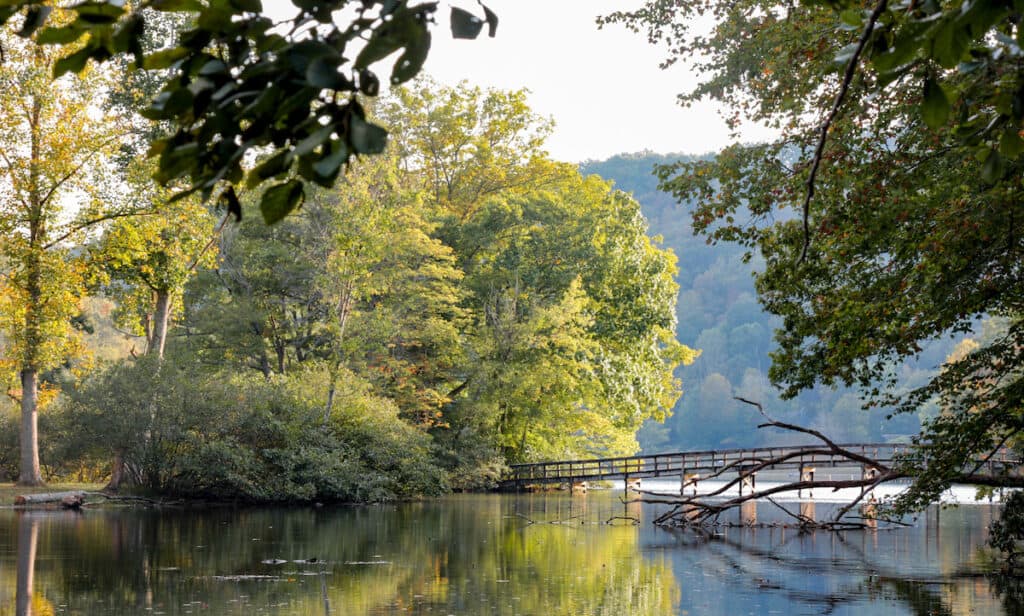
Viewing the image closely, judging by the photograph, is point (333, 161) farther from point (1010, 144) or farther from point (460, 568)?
point (460, 568)

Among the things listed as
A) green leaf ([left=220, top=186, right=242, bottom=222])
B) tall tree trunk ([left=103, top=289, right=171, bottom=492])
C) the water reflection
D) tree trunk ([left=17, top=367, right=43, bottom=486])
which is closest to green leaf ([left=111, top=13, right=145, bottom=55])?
green leaf ([left=220, top=186, right=242, bottom=222])

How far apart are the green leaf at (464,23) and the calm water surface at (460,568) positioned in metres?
9.35

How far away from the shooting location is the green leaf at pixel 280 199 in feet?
7.31

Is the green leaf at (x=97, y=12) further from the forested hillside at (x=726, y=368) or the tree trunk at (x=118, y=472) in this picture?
the forested hillside at (x=726, y=368)

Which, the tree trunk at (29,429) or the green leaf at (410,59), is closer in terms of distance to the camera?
the green leaf at (410,59)

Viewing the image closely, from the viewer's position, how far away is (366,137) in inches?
80.7

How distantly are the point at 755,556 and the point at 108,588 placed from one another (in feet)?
34.2

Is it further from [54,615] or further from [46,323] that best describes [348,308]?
[54,615]

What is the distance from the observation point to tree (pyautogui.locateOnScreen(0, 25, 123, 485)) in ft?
92.7

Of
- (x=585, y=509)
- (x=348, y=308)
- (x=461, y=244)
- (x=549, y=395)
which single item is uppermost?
(x=461, y=244)

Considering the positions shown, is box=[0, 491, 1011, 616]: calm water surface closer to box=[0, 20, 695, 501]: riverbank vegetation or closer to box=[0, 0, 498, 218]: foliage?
box=[0, 20, 695, 501]: riverbank vegetation

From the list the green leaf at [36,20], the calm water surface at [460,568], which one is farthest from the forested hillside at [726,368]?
the green leaf at [36,20]

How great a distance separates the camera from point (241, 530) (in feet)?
68.0

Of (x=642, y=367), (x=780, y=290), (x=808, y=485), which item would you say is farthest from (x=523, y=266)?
(x=780, y=290)
